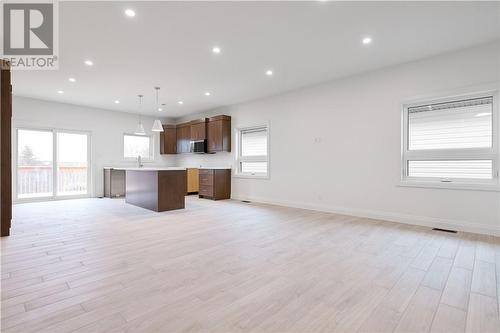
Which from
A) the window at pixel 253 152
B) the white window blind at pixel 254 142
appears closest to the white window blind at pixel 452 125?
the window at pixel 253 152

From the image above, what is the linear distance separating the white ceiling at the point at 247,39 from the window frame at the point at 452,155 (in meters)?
0.75

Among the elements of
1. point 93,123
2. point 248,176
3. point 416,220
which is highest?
→ point 93,123

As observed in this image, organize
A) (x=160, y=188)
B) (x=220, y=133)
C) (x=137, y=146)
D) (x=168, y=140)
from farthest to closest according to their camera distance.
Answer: (x=168, y=140), (x=137, y=146), (x=220, y=133), (x=160, y=188)

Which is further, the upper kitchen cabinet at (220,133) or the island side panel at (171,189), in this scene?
the upper kitchen cabinet at (220,133)

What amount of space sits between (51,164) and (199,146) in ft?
13.4

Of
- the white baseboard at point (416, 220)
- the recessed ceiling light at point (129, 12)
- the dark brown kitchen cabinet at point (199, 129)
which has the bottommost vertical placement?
the white baseboard at point (416, 220)

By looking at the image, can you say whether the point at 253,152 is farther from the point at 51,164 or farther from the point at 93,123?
the point at 51,164

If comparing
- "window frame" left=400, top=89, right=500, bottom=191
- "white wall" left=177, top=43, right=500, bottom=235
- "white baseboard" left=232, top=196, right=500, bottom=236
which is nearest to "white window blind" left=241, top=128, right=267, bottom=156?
"white wall" left=177, top=43, right=500, bottom=235

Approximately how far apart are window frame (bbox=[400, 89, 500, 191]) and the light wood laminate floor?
31.0 inches

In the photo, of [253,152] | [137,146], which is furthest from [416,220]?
[137,146]

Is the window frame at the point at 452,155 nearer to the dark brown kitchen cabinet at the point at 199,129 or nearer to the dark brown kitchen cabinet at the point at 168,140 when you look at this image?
the dark brown kitchen cabinet at the point at 199,129

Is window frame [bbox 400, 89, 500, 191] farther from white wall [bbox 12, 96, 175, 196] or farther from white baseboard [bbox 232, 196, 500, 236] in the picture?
white wall [bbox 12, 96, 175, 196]

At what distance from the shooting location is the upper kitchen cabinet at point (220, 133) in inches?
281

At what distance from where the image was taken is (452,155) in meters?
3.80
